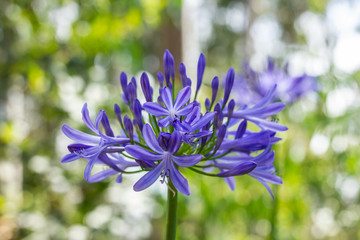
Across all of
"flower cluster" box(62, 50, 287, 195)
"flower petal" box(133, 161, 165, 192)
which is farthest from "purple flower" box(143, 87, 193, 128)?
"flower petal" box(133, 161, 165, 192)

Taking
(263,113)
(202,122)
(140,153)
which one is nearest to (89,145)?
(140,153)

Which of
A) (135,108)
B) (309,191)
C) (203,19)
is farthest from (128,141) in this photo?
(203,19)

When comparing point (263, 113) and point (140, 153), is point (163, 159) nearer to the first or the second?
point (140, 153)

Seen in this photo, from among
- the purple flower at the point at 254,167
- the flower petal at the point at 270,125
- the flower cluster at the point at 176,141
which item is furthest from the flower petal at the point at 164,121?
the flower petal at the point at 270,125

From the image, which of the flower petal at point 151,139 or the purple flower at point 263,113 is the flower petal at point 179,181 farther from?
the purple flower at point 263,113

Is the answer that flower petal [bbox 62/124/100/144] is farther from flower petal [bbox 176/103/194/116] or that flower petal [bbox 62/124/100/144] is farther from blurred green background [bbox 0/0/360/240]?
blurred green background [bbox 0/0/360/240]

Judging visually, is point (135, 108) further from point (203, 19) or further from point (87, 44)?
point (203, 19)

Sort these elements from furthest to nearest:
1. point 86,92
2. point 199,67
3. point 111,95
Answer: point 111,95
point 86,92
point 199,67
